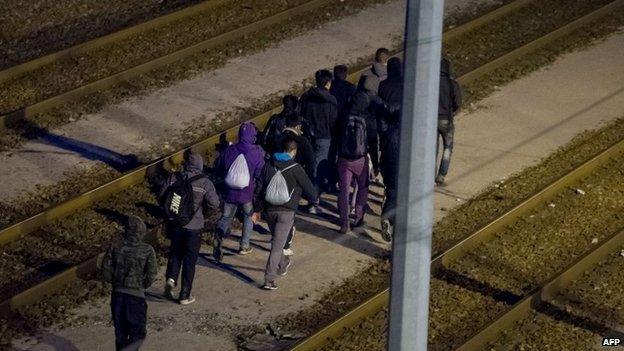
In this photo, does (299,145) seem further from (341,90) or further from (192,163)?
(341,90)

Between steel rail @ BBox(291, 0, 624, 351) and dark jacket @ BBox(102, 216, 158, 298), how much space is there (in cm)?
161

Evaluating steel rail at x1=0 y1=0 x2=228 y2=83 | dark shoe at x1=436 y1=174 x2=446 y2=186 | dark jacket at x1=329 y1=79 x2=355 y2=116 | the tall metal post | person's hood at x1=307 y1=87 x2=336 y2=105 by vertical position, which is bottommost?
steel rail at x1=0 y1=0 x2=228 y2=83

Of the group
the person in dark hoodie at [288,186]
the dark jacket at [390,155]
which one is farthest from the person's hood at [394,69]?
the person in dark hoodie at [288,186]

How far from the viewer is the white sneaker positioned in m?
14.0

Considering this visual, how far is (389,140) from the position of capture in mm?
15016

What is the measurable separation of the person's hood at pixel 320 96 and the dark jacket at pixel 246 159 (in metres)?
1.31

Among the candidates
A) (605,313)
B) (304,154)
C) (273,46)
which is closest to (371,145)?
(304,154)

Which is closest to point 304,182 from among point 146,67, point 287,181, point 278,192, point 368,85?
point 287,181

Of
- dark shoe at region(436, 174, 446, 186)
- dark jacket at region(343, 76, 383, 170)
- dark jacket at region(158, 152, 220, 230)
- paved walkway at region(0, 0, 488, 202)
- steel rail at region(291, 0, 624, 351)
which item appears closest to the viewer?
dark jacket at region(158, 152, 220, 230)

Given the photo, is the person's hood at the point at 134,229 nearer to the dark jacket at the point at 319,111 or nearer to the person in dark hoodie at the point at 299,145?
the person in dark hoodie at the point at 299,145

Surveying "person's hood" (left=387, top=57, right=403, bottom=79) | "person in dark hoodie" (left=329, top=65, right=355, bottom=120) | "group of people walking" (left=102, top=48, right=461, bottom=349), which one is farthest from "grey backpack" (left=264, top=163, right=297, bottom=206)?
"person in dark hoodie" (left=329, top=65, right=355, bottom=120)

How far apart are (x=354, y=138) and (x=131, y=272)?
360 centimetres

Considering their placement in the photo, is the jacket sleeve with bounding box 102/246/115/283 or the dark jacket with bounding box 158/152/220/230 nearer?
the jacket sleeve with bounding box 102/246/115/283

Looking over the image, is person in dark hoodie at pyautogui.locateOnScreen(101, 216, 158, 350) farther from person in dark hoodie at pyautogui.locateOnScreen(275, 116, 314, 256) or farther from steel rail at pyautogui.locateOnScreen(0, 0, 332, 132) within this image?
steel rail at pyautogui.locateOnScreen(0, 0, 332, 132)
